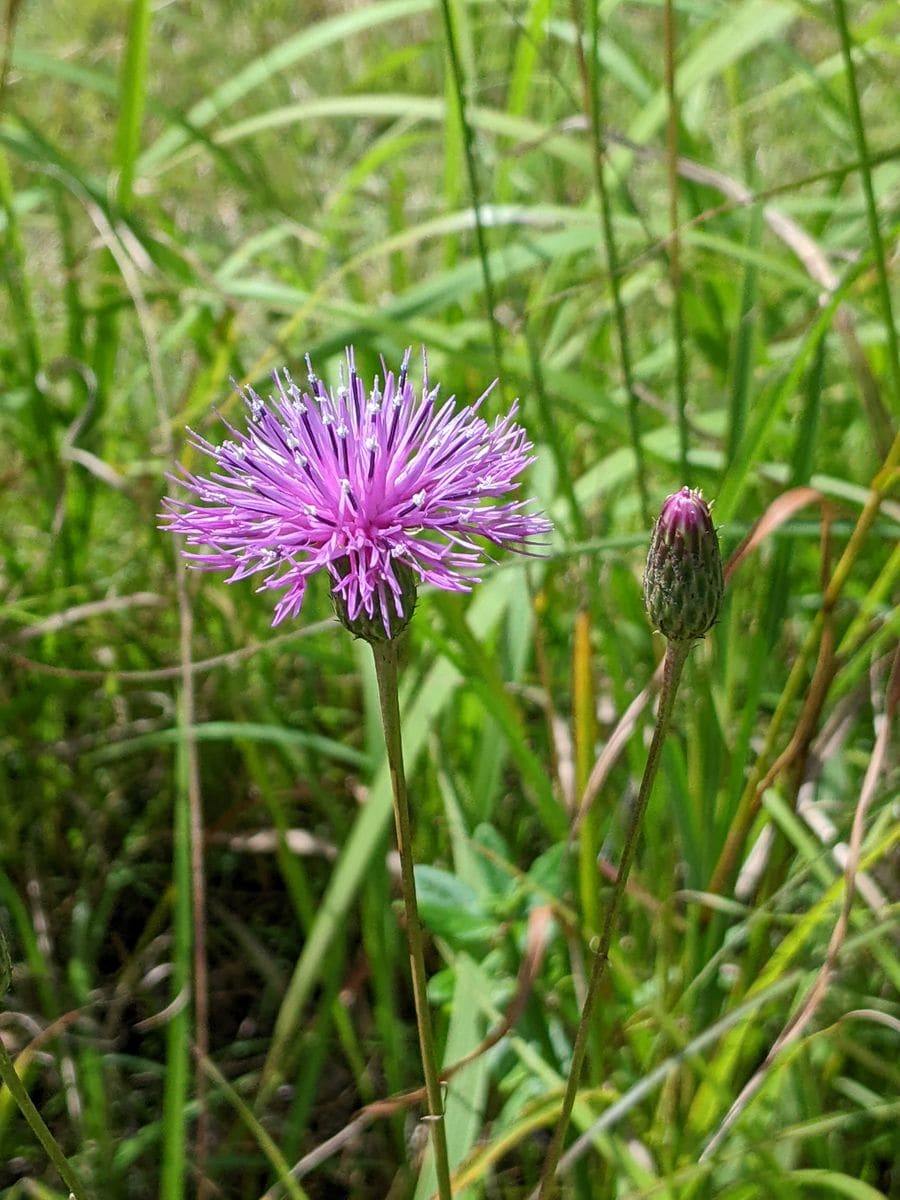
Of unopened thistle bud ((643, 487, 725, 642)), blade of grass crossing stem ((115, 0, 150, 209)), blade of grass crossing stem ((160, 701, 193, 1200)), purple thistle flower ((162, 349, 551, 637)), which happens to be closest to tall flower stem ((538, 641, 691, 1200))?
unopened thistle bud ((643, 487, 725, 642))

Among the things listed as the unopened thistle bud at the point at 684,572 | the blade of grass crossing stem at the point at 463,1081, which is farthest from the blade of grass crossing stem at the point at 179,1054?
the unopened thistle bud at the point at 684,572

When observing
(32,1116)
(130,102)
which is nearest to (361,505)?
(32,1116)

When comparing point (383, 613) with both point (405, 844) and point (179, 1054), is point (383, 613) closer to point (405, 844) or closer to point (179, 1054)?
point (405, 844)

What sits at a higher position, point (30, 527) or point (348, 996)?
point (30, 527)

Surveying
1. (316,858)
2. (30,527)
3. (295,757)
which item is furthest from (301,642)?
(30,527)

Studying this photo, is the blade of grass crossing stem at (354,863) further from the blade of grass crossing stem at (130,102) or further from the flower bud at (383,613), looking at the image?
the blade of grass crossing stem at (130,102)

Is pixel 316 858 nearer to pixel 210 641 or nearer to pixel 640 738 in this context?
pixel 210 641
